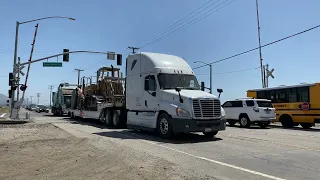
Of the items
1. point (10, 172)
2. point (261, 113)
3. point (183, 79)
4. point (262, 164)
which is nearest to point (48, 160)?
point (10, 172)

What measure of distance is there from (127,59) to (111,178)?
1111 cm

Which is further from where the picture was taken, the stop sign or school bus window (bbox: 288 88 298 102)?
school bus window (bbox: 288 88 298 102)

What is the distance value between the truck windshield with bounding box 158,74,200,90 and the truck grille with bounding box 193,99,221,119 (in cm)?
164

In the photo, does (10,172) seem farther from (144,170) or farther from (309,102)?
(309,102)

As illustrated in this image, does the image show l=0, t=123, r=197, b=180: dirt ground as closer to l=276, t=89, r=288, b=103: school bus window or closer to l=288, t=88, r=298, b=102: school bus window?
l=288, t=88, r=298, b=102: school bus window

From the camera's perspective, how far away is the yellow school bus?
21.0 metres

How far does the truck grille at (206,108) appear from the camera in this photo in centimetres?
1295

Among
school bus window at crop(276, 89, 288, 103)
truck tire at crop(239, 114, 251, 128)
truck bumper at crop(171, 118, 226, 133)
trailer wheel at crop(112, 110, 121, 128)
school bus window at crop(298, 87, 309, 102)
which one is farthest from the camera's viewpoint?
school bus window at crop(276, 89, 288, 103)

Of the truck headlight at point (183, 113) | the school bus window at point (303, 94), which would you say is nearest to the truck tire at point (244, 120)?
the school bus window at point (303, 94)

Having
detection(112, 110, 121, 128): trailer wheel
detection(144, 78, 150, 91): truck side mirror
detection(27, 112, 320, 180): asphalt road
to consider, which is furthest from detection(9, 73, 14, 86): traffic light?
detection(27, 112, 320, 180): asphalt road

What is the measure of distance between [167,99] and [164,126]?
1.13 metres

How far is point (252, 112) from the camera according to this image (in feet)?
71.6

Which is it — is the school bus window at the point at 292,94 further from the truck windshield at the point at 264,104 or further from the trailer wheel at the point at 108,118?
the trailer wheel at the point at 108,118

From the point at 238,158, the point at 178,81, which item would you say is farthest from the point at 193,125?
the point at 238,158
